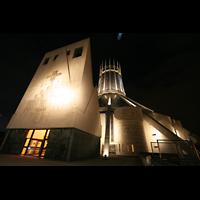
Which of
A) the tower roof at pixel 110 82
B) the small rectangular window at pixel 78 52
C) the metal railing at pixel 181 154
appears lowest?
the metal railing at pixel 181 154

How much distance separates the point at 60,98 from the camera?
826 cm

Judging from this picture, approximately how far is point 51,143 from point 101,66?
1553 inches

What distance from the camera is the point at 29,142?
27.1ft

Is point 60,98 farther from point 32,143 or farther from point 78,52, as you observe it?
point 78,52

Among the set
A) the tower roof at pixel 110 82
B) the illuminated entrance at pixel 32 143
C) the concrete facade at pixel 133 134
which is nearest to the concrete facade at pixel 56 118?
the illuminated entrance at pixel 32 143

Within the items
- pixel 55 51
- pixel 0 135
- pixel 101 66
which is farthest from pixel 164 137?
pixel 101 66

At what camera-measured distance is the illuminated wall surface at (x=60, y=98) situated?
7512mm

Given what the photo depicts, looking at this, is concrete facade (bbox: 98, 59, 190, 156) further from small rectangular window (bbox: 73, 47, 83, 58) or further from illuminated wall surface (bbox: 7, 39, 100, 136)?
small rectangular window (bbox: 73, 47, 83, 58)

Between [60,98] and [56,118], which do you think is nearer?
[56,118]

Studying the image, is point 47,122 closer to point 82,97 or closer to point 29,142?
point 29,142

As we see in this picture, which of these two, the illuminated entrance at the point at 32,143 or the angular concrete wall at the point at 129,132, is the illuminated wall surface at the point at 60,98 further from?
the angular concrete wall at the point at 129,132

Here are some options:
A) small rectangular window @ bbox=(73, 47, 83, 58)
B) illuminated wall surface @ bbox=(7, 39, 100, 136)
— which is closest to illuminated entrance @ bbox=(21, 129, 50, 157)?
illuminated wall surface @ bbox=(7, 39, 100, 136)

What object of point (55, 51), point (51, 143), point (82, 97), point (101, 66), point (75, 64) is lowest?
point (51, 143)

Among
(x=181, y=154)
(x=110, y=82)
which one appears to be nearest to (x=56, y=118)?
(x=181, y=154)
